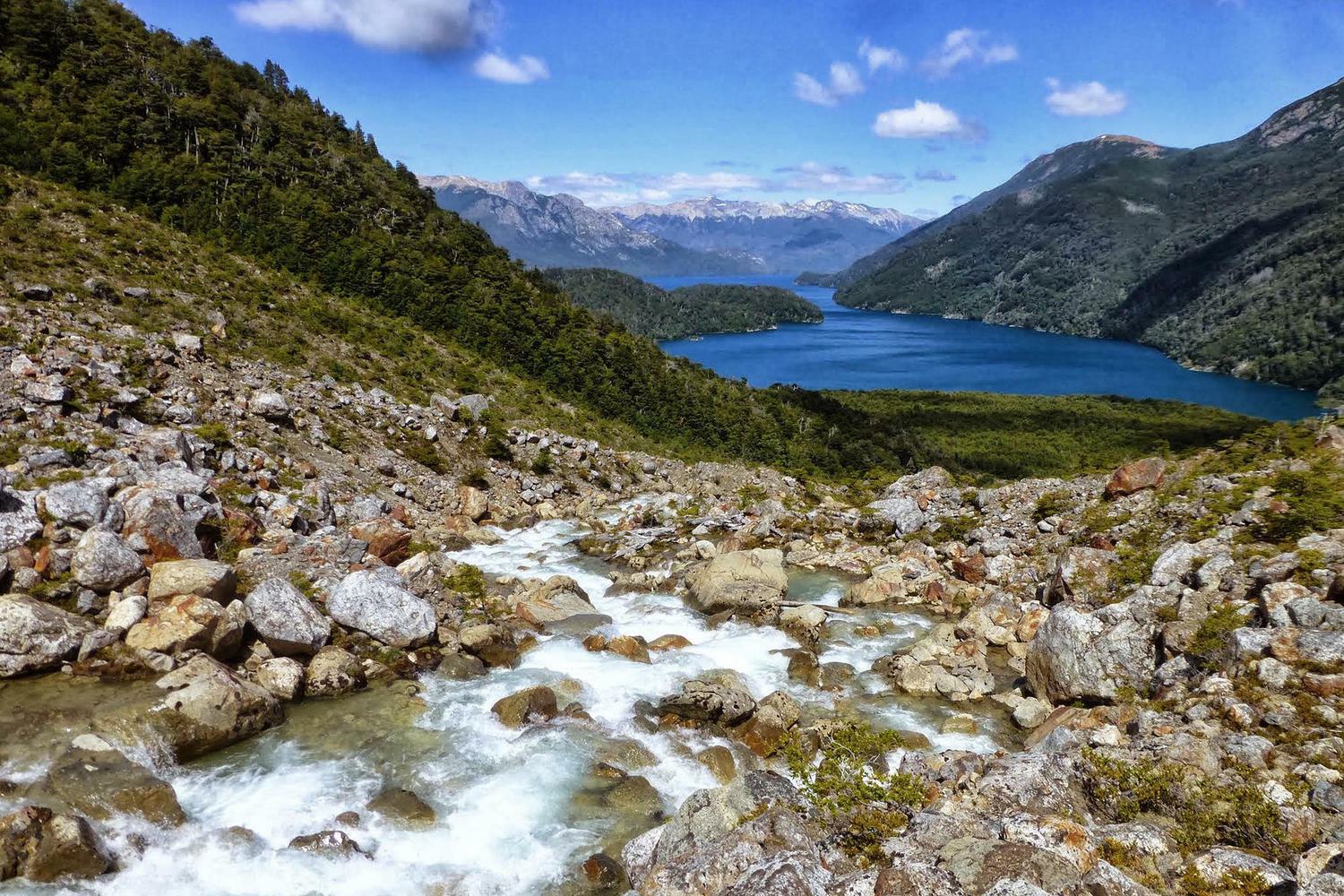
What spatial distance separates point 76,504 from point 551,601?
45.1 feet

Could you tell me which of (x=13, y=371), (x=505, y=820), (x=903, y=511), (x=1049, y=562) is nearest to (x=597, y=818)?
(x=505, y=820)

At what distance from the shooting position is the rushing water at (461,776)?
447 inches

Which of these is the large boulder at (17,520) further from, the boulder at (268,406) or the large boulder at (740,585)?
the large boulder at (740,585)

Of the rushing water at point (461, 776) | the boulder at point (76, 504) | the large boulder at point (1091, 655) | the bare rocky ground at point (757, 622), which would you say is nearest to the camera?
the bare rocky ground at point (757, 622)

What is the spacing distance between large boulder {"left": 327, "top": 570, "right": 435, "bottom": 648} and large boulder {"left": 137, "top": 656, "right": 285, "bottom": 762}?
337 centimetres

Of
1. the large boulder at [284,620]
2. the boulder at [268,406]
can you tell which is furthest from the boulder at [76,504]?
the boulder at [268,406]

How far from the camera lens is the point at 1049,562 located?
24125 mm

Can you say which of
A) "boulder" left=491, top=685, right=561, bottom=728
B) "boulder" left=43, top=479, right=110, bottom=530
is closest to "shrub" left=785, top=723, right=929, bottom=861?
"boulder" left=491, top=685, right=561, bottom=728

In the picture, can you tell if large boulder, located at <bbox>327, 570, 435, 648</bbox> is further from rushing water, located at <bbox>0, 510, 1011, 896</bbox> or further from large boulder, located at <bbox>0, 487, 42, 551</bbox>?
large boulder, located at <bbox>0, 487, 42, 551</bbox>

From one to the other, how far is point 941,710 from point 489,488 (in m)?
27.3

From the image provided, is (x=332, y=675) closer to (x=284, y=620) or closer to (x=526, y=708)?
(x=284, y=620)

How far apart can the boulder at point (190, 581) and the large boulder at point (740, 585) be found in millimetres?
14906

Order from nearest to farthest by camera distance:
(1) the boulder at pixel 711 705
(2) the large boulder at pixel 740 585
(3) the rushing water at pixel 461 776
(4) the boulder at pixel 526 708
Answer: (3) the rushing water at pixel 461 776 → (4) the boulder at pixel 526 708 → (1) the boulder at pixel 711 705 → (2) the large boulder at pixel 740 585

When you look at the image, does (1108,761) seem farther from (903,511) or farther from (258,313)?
(258,313)
